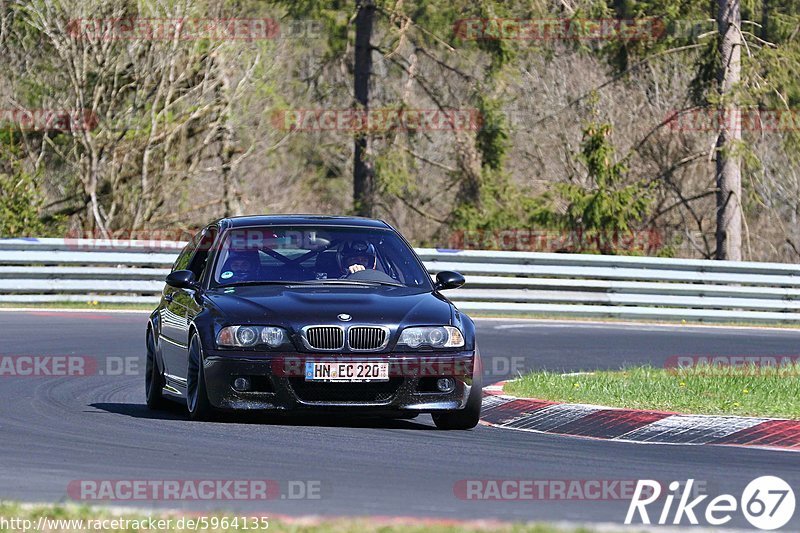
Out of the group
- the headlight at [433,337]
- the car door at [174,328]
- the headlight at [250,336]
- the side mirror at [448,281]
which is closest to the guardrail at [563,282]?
the car door at [174,328]

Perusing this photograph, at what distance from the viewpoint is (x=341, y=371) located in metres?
9.73

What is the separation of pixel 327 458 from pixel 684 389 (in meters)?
4.50

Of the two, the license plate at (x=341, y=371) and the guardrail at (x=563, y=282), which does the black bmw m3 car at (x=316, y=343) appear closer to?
the license plate at (x=341, y=371)

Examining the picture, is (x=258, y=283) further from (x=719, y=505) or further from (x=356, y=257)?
(x=719, y=505)

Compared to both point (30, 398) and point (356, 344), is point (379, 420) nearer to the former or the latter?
point (356, 344)

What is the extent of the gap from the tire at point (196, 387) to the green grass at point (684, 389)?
2901mm

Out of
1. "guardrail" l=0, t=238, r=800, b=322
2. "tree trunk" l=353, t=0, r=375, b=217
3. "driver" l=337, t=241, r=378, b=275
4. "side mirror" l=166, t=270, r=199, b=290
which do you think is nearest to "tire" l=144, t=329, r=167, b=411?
"side mirror" l=166, t=270, r=199, b=290

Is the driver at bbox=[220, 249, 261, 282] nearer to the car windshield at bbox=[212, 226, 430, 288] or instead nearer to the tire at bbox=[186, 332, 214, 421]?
the car windshield at bbox=[212, 226, 430, 288]

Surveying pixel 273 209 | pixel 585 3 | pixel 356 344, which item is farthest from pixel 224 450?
pixel 273 209

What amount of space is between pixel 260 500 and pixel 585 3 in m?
29.3

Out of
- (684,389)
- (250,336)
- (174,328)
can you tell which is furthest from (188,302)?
(684,389)

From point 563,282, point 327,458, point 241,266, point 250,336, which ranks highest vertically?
point 241,266

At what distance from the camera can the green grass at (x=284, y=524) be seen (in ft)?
19.6

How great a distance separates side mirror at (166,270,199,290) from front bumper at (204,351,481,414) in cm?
110
